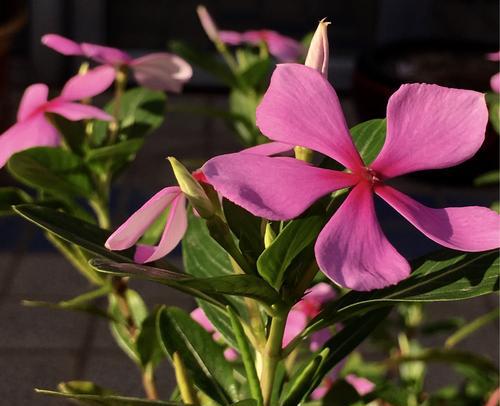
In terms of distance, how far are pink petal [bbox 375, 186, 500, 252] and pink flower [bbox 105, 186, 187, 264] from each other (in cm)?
13

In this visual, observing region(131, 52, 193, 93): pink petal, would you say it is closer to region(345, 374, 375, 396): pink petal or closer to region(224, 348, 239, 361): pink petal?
region(224, 348, 239, 361): pink petal

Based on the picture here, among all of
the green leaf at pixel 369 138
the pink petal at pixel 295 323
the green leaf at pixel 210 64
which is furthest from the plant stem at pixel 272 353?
the green leaf at pixel 210 64

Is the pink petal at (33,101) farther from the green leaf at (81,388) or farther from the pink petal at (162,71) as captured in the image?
the green leaf at (81,388)

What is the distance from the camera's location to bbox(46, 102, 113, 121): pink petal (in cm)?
78

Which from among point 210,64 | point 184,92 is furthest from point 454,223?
point 184,92

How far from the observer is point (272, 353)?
2.12 ft

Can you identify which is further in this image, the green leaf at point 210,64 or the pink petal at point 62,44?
the green leaf at point 210,64

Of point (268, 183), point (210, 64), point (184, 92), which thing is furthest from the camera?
point (184, 92)

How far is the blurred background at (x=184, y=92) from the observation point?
2.53m

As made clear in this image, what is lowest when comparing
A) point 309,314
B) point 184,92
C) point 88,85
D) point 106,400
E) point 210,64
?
point 106,400

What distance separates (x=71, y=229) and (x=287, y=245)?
0.53 ft

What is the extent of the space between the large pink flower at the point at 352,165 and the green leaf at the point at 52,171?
13.9 inches

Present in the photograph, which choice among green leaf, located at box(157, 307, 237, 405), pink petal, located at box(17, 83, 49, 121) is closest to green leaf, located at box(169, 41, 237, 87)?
pink petal, located at box(17, 83, 49, 121)

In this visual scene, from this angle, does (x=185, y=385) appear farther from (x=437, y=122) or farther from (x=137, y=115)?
(x=137, y=115)
